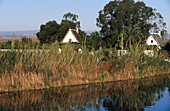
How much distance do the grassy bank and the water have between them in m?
0.66

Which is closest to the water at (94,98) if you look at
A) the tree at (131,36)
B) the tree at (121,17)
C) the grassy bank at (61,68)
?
the grassy bank at (61,68)

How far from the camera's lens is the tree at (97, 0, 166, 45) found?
5755 cm

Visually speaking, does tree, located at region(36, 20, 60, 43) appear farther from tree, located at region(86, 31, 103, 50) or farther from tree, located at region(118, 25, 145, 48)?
tree, located at region(118, 25, 145, 48)

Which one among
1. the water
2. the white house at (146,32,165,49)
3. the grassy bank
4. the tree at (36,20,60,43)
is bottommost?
the water

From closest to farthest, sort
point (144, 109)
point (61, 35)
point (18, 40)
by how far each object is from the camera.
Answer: point (144, 109), point (18, 40), point (61, 35)

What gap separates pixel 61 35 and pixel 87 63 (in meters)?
52.8

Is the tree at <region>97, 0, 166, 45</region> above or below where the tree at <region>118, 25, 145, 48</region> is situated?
above

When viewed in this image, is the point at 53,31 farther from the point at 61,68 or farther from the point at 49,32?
the point at 61,68

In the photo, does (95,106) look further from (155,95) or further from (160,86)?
(160,86)

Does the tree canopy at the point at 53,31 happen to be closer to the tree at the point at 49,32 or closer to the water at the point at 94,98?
the tree at the point at 49,32

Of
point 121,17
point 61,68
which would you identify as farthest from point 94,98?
point 121,17

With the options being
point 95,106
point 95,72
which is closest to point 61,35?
point 95,72

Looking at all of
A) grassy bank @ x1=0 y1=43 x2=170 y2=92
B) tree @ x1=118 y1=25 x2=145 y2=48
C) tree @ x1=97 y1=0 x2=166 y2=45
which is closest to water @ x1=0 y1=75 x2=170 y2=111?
grassy bank @ x1=0 y1=43 x2=170 y2=92

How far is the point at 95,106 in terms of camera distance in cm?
1071
